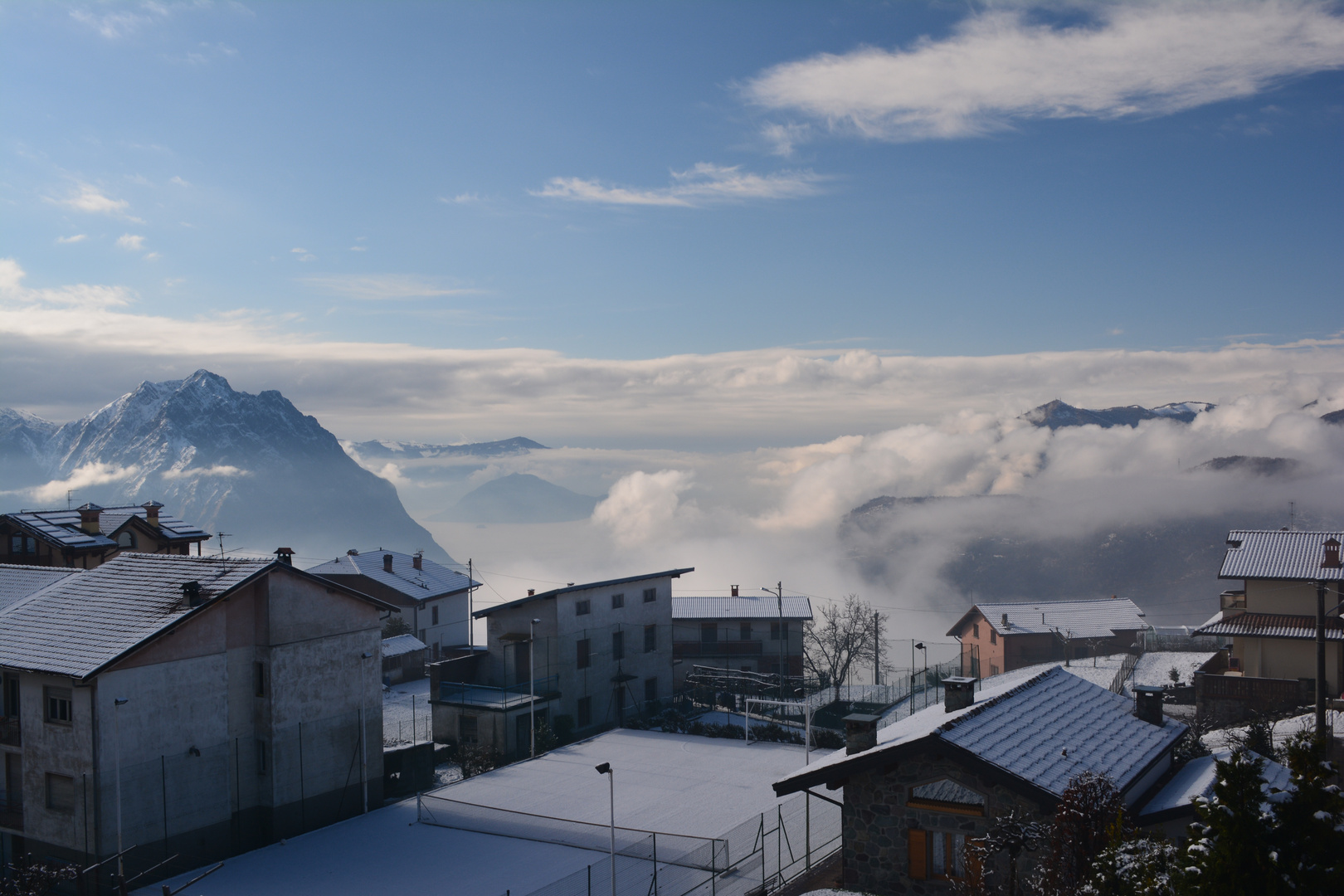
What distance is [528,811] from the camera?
3027 cm

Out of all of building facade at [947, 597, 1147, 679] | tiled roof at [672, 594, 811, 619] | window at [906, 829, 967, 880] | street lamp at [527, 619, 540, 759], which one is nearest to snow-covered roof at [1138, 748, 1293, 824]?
window at [906, 829, 967, 880]

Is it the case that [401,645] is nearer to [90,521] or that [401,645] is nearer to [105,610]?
[90,521]

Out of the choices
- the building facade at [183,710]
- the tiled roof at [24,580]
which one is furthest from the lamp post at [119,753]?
the tiled roof at [24,580]

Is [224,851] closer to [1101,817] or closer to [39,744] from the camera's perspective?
[39,744]

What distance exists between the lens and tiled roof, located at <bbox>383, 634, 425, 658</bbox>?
181 feet

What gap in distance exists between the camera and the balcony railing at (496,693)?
133ft

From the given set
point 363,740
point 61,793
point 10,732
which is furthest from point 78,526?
point 61,793

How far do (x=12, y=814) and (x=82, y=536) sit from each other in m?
34.5

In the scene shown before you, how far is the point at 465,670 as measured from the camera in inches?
1790

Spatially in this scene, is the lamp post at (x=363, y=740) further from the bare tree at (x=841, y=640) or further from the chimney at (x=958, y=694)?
the bare tree at (x=841, y=640)

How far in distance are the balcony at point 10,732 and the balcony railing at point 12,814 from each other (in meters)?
1.62

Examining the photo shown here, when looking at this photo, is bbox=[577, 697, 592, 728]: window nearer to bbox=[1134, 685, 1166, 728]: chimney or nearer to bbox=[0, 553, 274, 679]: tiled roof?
bbox=[0, 553, 274, 679]: tiled roof

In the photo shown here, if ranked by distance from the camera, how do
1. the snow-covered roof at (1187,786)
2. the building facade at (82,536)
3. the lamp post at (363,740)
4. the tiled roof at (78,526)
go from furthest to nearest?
the tiled roof at (78,526) → the building facade at (82,536) → the lamp post at (363,740) → the snow-covered roof at (1187,786)

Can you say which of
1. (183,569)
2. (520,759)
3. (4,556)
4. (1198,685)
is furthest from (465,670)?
(1198,685)
